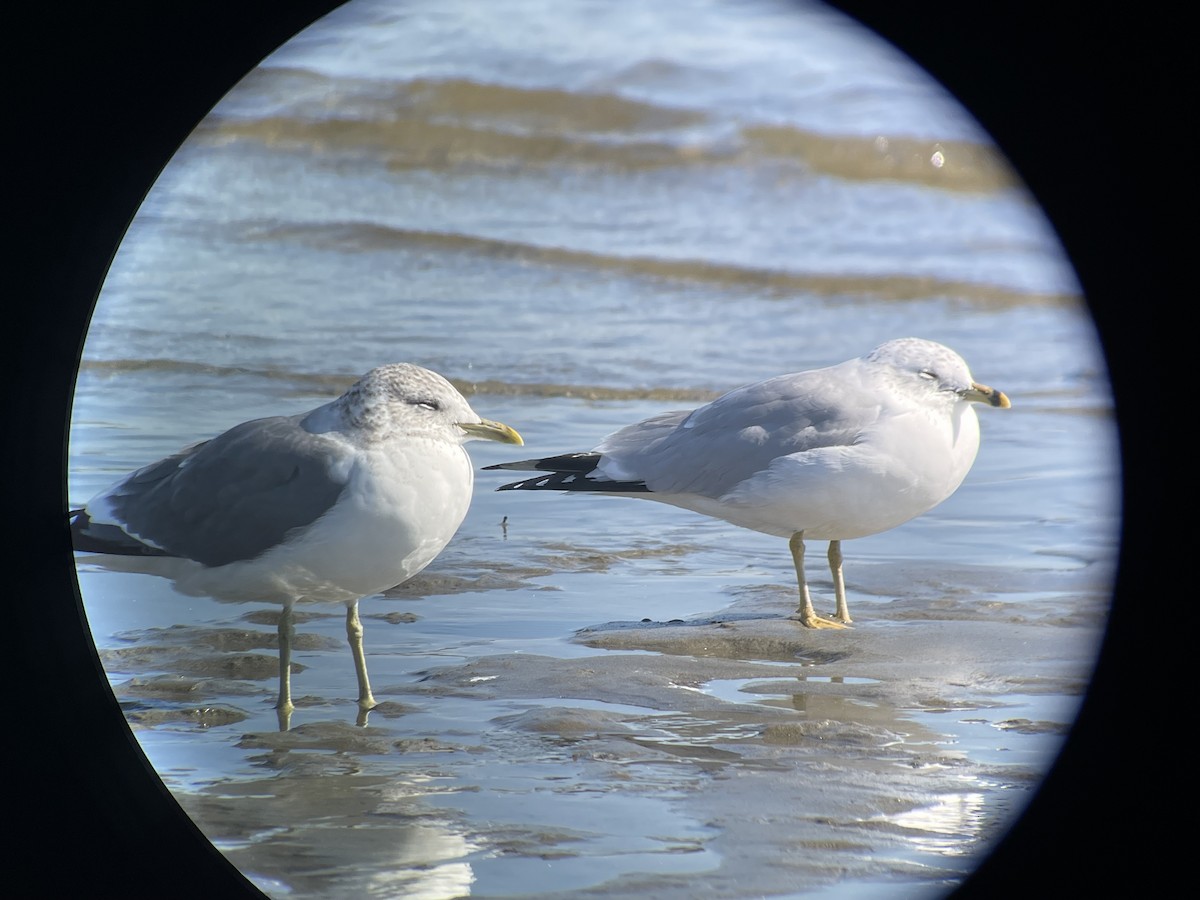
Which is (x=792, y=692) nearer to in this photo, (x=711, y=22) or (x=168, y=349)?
(x=168, y=349)

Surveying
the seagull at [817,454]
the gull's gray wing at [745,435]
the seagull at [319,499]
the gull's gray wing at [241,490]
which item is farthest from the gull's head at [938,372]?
the gull's gray wing at [241,490]

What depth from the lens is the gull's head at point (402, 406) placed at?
105 inches

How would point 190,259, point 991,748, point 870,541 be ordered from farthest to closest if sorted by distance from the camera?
1. point 870,541
2. point 190,259
3. point 991,748

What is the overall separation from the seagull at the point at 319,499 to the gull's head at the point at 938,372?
1.12 metres

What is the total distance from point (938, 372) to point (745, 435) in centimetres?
49

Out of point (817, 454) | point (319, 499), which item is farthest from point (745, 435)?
point (319, 499)

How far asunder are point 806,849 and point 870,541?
2014mm

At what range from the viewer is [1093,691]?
223 centimetres

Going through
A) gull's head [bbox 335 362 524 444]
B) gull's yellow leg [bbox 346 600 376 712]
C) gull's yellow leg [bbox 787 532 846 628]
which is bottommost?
gull's yellow leg [bbox 787 532 846 628]

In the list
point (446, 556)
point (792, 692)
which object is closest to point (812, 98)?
point (446, 556)

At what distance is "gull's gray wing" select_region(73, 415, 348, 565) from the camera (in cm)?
265

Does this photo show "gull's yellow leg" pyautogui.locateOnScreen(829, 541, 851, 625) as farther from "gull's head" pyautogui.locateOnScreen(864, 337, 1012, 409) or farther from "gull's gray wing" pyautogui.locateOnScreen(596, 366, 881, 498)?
"gull's head" pyautogui.locateOnScreen(864, 337, 1012, 409)

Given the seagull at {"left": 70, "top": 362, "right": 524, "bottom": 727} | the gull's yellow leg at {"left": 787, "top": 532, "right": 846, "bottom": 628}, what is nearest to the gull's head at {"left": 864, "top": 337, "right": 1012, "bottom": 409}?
the gull's yellow leg at {"left": 787, "top": 532, "right": 846, "bottom": 628}

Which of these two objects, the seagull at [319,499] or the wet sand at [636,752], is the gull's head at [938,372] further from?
the seagull at [319,499]
